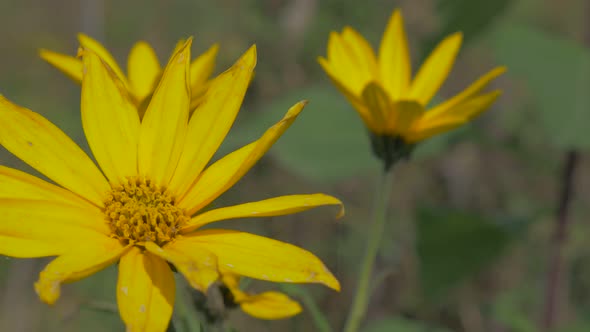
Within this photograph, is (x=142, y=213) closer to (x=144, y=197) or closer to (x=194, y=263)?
(x=144, y=197)

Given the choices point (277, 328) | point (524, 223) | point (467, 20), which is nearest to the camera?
point (467, 20)

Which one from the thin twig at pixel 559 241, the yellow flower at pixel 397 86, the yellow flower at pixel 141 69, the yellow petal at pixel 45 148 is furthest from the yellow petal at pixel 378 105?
the thin twig at pixel 559 241

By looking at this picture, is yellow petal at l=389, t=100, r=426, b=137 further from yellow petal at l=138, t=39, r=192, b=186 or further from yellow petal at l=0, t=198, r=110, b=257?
yellow petal at l=0, t=198, r=110, b=257

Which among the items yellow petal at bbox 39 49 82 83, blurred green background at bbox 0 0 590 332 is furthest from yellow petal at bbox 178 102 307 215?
blurred green background at bbox 0 0 590 332

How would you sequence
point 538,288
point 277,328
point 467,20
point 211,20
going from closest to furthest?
point 467,20
point 277,328
point 538,288
point 211,20

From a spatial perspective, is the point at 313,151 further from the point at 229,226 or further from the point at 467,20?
the point at 229,226

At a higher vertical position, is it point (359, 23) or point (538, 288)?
point (359, 23)

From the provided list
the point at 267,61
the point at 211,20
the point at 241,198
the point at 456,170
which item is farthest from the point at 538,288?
the point at 211,20
